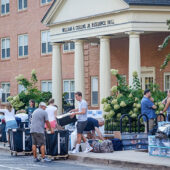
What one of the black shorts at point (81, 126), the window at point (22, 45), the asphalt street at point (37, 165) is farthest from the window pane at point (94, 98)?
the asphalt street at point (37, 165)

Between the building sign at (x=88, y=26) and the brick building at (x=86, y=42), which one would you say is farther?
the building sign at (x=88, y=26)

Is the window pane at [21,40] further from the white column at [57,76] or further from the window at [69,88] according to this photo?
the white column at [57,76]

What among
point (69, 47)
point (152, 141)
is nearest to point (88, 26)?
point (69, 47)

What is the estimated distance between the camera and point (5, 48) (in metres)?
42.1

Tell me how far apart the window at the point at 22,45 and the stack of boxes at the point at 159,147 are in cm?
2338

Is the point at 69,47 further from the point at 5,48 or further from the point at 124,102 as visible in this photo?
the point at 124,102

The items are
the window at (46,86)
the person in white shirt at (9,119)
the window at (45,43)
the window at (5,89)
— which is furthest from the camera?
the window at (5,89)

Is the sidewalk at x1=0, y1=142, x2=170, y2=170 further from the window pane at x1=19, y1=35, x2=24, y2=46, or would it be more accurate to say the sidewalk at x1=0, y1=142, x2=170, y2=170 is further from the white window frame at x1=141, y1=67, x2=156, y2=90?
the window pane at x1=19, y1=35, x2=24, y2=46

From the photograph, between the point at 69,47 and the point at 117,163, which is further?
the point at 69,47

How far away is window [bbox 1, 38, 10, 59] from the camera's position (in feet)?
137

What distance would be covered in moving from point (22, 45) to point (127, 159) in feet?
80.7

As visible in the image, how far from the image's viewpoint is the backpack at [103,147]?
19.0m

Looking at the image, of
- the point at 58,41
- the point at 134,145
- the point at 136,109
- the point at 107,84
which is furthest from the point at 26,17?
the point at 134,145

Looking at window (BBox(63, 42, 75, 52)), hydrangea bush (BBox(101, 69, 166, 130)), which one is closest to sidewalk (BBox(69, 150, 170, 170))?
hydrangea bush (BBox(101, 69, 166, 130))
